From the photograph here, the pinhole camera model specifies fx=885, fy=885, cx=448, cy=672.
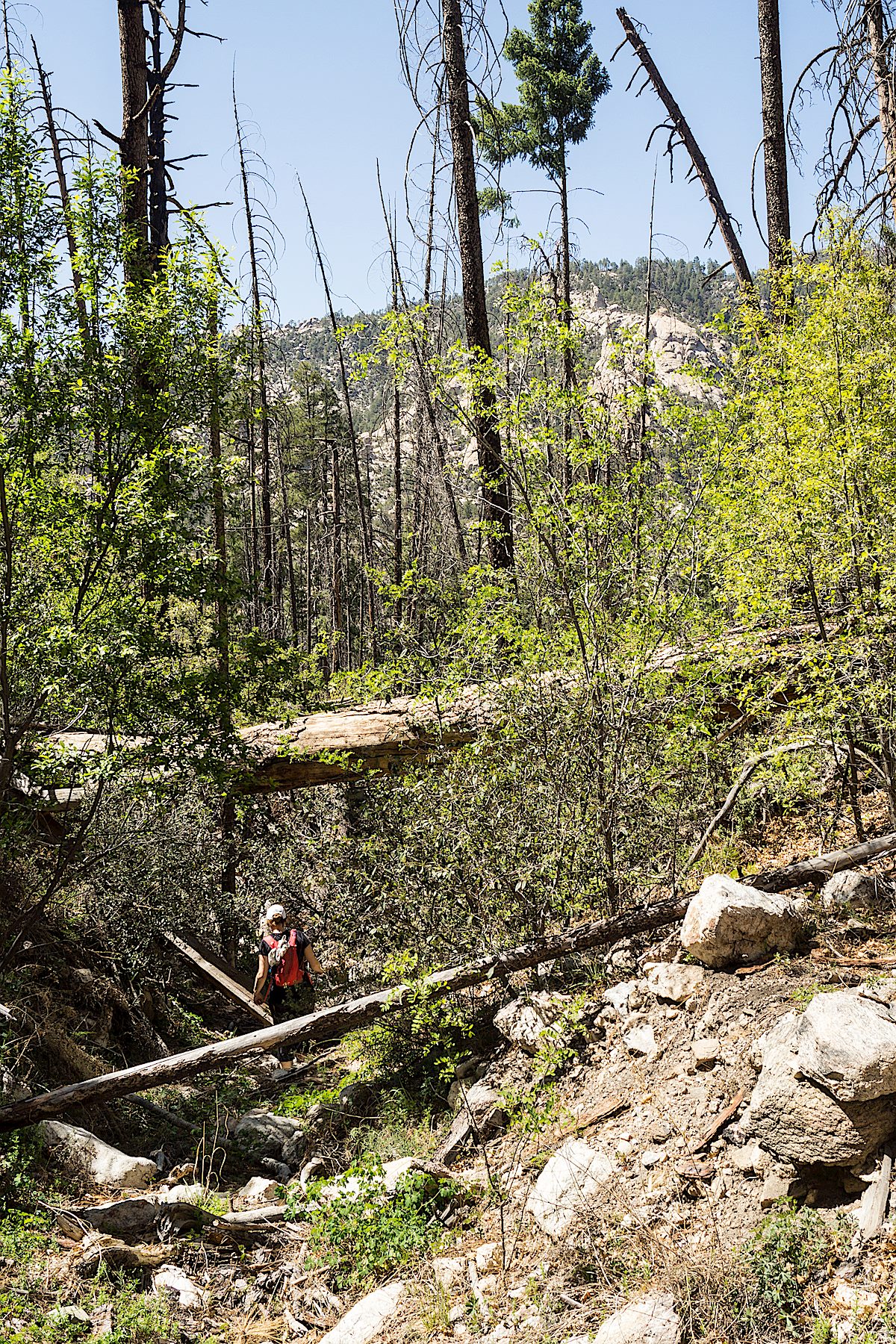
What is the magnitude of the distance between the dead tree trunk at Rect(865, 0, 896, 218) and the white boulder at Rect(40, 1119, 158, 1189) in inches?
375

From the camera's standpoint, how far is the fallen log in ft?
18.3

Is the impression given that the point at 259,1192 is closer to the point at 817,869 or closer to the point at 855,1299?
the point at 855,1299

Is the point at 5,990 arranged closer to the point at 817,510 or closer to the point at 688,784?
the point at 688,784

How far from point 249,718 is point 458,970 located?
11.6ft

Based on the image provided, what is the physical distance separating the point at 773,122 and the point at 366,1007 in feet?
31.7

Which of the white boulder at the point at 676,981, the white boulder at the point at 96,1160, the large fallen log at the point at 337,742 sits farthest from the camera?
the large fallen log at the point at 337,742

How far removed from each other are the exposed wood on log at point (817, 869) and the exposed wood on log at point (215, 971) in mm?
4989

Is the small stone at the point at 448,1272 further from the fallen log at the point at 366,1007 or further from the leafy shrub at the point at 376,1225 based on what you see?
the fallen log at the point at 366,1007

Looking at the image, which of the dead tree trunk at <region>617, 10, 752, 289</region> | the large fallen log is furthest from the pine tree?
the large fallen log

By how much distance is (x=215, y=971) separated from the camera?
8477mm

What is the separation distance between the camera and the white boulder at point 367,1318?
382 cm

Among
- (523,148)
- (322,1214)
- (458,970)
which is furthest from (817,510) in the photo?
(523,148)

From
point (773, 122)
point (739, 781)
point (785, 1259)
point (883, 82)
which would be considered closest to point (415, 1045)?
point (739, 781)

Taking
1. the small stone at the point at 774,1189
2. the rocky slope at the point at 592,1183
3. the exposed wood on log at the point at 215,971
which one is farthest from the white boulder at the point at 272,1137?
the small stone at the point at 774,1189
